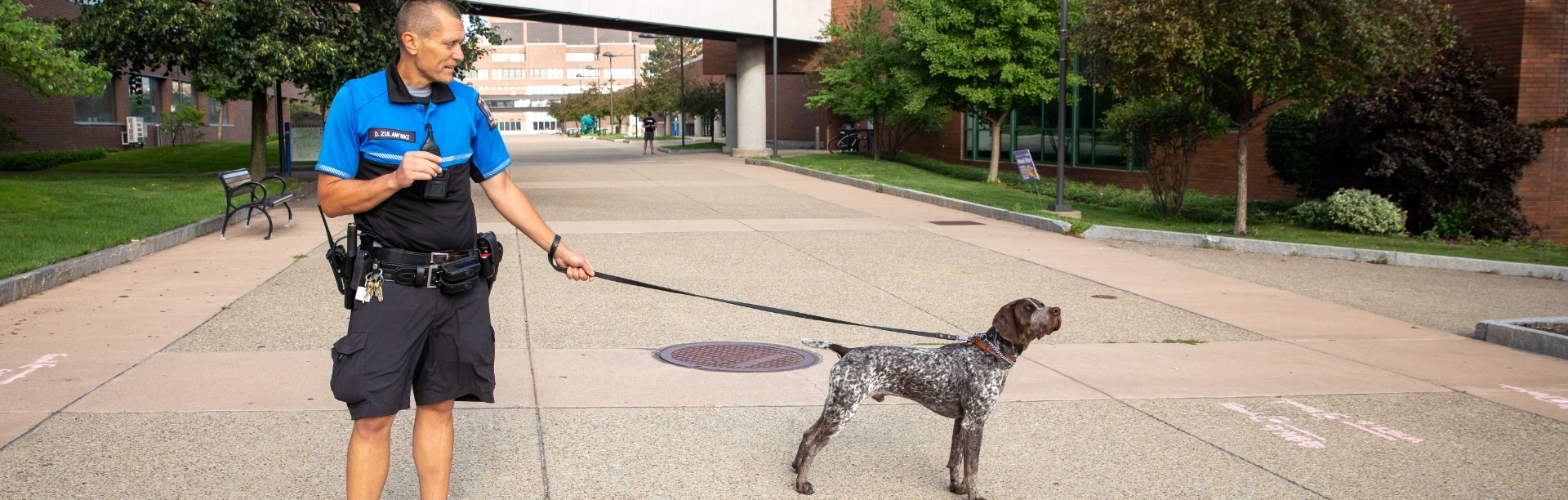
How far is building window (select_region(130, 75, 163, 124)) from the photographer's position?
4284 centimetres

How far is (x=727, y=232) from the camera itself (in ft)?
53.8

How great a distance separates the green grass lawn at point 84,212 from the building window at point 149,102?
20534mm

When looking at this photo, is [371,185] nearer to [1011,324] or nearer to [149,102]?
[1011,324]

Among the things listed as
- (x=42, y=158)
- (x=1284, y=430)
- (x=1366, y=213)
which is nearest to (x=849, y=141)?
(x=42, y=158)

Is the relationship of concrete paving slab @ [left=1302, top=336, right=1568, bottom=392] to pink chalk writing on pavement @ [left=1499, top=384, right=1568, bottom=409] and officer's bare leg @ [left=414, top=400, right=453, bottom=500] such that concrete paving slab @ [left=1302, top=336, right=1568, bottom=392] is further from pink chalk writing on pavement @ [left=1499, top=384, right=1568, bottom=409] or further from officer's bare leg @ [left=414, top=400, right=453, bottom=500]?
officer's bare leg @ [left=414, top=400, right=453, bottom=500]

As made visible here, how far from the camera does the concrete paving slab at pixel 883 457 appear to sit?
519 cm

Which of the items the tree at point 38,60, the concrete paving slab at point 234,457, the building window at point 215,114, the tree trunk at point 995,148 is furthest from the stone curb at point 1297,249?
the building window at point 215,114

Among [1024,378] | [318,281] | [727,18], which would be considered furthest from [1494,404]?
[727,18]

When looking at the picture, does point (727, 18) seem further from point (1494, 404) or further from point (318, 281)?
point (1494, 404)

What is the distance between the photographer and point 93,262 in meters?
11.8

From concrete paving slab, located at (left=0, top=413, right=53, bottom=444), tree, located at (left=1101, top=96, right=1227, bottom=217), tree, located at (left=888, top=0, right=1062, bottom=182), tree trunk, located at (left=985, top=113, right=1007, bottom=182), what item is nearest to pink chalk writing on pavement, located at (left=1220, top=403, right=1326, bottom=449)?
concrete paving slab, located at (left=0, top=413, right=53, bottom=444)

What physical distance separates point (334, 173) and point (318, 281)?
8388 millimetres

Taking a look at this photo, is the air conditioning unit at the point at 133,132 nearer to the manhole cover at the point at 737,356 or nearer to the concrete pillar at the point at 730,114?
the concrete pillar at the point at 730,114

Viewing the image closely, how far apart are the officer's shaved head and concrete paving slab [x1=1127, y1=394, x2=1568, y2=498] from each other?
160 inches
